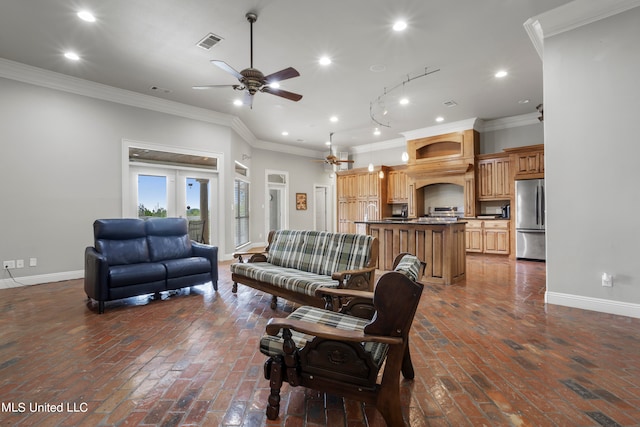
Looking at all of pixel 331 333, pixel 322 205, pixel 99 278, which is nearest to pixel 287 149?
pixel 322 205

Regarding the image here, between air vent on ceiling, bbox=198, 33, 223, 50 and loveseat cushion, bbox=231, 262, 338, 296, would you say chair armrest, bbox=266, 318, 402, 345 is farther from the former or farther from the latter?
air vent on ceiling, bbox=198, 33, 223, 50

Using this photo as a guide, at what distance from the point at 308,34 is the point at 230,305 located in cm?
356

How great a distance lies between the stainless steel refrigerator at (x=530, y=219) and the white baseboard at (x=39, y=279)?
8863 millimetres

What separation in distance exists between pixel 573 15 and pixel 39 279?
8.12m

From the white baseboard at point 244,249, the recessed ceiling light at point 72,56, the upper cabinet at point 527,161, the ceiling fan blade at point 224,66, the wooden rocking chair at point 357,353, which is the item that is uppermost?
the recessed ceiling light at point 72,56

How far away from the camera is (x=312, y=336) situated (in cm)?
173

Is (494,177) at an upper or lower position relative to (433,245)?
upper

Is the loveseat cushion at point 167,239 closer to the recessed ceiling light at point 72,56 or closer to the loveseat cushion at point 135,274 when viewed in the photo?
the loveseat cushion at point 135,274

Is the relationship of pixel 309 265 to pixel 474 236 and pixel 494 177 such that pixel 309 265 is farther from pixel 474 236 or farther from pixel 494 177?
pixel 494 177

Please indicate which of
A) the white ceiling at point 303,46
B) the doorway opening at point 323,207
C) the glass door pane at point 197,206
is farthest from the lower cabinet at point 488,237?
the glass door pane at point 197,206

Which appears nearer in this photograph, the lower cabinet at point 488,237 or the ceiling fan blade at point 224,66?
the ceiling fan blade at point 224,66

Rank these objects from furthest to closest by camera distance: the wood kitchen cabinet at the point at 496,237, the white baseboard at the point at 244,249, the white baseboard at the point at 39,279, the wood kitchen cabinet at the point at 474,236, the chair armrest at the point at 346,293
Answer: the wood kitchen cabinet at the point at 474,236, the wood kitchen cabinet at the point at 496,237, the white baseboard at the point at 244,249, the white baseboard at the point at 39,279, the chair armrest at the point at 346,293

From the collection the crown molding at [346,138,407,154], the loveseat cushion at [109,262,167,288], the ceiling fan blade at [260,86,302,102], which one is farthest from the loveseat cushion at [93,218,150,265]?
the crown molding at [346,138,407,154]

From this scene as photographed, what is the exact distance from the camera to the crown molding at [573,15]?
3.03 meters
